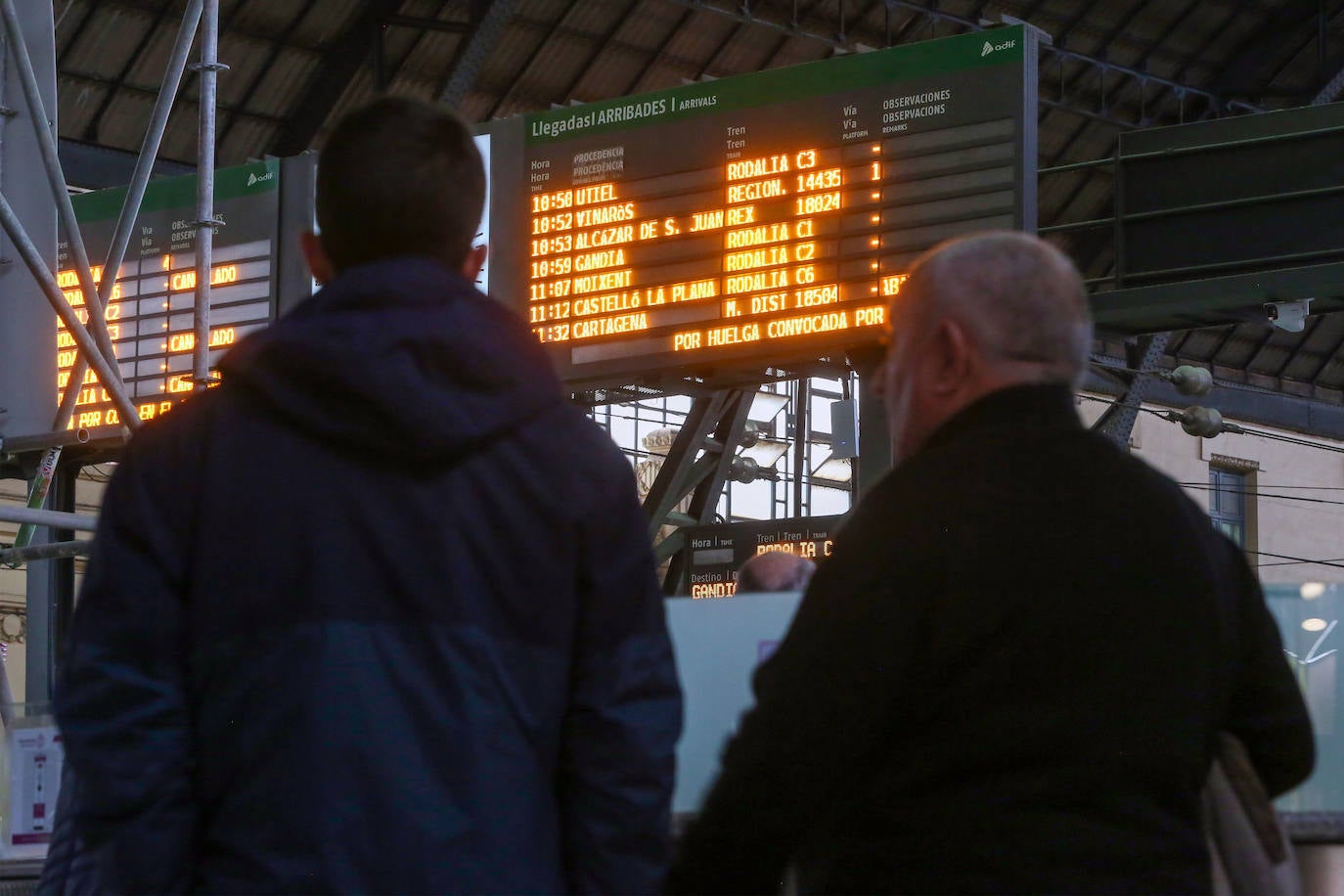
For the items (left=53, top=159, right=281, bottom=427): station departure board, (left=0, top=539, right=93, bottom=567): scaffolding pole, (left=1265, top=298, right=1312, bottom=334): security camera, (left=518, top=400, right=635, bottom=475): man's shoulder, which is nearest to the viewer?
(left=518, top=400, right=635, bottom=475): man's shoulder

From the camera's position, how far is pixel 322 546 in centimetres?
213

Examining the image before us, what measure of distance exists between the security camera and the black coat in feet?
31.8

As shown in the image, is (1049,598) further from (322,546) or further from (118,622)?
(118,622)

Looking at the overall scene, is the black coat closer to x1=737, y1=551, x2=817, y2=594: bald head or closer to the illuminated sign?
x1=737, y1=551, x2=817, y2=594: bald head

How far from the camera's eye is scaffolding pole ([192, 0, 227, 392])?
8.00 m

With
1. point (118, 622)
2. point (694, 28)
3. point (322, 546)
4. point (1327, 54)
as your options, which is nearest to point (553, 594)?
point (322, 546)

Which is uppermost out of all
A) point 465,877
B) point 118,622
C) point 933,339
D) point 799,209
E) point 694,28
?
point 694,28

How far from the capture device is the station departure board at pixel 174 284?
12.7m

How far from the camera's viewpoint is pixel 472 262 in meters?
2.38

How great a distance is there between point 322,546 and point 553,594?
239 mm

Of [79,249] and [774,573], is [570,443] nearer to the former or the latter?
[774,573]

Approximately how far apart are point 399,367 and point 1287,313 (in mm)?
10101

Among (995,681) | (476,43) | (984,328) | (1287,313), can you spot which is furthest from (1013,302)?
(476,43)

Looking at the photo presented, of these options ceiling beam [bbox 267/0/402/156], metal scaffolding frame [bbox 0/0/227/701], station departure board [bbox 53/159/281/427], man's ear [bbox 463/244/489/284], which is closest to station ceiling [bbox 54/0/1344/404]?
ceiling beam [bbox 267/0/402/156]
